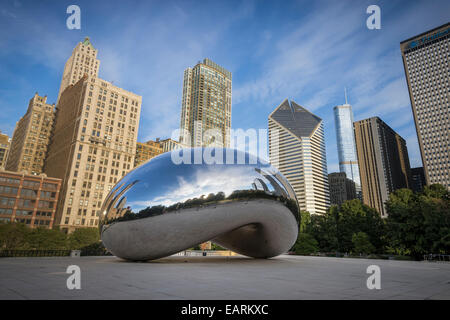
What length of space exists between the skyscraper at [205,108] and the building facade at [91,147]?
220ft

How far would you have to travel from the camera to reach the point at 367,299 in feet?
15.6

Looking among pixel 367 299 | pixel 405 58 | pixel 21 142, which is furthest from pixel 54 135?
pixel 405 58

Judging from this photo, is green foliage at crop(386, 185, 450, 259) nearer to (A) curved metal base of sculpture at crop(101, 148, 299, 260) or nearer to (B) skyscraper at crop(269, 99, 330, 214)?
(A) curved metal base of sculpture at crop(101, 148, 299, 260)

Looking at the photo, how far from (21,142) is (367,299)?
14075 centimetres

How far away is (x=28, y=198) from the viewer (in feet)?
269

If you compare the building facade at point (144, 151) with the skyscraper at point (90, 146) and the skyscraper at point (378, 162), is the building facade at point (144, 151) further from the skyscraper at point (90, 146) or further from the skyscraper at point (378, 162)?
the skyscraper at point (378, 162)

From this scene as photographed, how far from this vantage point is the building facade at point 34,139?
111 m

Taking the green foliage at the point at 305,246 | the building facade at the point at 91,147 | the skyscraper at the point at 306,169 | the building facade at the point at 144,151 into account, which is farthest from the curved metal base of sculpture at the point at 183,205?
the skyscraper at the point at 306,169

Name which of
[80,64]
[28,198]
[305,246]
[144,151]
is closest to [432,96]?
[305,246]

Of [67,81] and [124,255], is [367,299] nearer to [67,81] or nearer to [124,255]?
[124,255]

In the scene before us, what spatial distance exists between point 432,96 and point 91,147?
15052cm

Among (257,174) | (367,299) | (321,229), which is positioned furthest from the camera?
(321,229)

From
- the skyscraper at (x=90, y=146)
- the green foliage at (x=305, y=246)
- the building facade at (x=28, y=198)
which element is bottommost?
the green foliage at (x=305, y=246)
